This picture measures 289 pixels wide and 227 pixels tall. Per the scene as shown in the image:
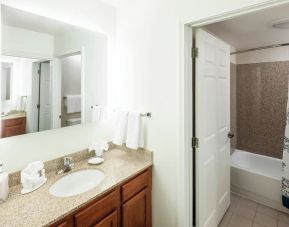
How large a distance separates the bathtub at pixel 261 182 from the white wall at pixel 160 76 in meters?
1.43

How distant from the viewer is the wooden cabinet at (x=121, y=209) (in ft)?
3.67

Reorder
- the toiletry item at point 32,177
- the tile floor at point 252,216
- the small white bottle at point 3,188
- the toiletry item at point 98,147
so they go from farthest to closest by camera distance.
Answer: the tile floor at point 252,216 → the toiletry item at point 98,147 → the toiletry item at point 32,177 → the small white bottle at point 3,188

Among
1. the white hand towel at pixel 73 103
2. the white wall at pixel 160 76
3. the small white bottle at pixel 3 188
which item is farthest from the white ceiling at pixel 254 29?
the small white bottle at pixel 3 188

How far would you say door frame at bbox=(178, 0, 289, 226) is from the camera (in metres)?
1.47

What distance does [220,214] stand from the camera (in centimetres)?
211

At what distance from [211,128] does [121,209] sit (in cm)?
107

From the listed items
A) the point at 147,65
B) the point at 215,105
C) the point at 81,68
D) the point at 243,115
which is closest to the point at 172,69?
the point at 147,65

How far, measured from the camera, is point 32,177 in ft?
4.07

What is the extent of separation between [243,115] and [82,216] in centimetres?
299

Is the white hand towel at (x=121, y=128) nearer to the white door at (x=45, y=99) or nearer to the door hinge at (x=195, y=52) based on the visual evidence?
the white door at (x=45, y=99)

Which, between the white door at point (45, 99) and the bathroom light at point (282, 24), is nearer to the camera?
the white door at point (45, 99)

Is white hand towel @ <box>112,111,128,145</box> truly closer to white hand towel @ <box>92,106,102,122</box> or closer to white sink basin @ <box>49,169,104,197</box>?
white hand towel @ <box>92,106,102,122</box>

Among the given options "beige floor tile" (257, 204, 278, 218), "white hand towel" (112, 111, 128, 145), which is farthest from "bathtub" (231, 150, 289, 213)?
"white hand towel" (112, 111, 128, 145)

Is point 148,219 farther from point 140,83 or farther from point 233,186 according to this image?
point 233,186
